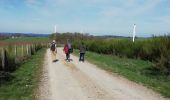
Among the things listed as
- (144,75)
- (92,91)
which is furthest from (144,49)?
(92,91)

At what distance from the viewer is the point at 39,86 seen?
14.0 metres

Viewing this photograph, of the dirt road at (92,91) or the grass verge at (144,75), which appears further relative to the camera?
the grass verge at (144,75)

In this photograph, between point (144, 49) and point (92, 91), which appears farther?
point (144, 49)

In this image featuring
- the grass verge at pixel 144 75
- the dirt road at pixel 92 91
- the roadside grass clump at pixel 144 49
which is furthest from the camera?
the roadside grass clump at pixel 144 49

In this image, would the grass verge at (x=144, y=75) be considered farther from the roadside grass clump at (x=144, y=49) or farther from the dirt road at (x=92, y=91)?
the roadside grass clump at (x=144, y=49)

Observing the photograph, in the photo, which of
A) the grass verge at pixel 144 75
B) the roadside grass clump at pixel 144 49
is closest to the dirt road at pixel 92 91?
the grass verge at pixel 144 75

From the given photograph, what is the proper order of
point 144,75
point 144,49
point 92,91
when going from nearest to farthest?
point 92,91 → point 144,75 → point 144,49

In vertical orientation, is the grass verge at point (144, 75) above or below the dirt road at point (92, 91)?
below

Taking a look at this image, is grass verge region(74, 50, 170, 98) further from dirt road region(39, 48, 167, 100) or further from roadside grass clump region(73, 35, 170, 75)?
roadside grass clump region(73, 35, 170, 75)

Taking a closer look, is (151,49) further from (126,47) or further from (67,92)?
(67,92)

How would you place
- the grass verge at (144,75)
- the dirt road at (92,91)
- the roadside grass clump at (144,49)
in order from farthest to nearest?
the roadside grass clump at (144,49)
the grass verge at (144,75)
the dirt road at (92,91)

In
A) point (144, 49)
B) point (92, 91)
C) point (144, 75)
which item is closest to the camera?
point (92, 91)

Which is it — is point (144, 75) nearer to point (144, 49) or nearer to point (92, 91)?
point (92, 91)

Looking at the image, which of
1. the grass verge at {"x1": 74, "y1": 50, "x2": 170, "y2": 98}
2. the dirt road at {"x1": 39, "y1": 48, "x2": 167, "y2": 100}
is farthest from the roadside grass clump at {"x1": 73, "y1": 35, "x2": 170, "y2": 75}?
the dirt road at {"x1": 39, "y1": 48, "x2": 167, "y2": 100}
